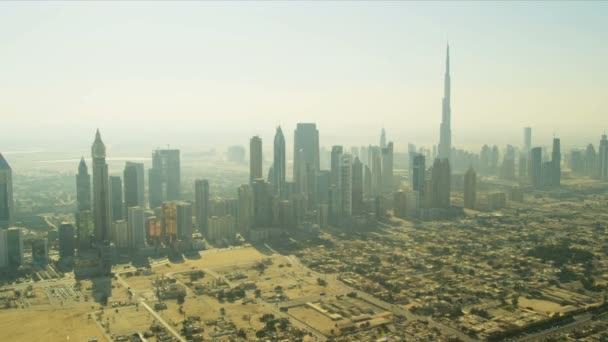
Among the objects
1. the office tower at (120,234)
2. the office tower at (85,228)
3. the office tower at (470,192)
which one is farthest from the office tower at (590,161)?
the office tower at (85,228)

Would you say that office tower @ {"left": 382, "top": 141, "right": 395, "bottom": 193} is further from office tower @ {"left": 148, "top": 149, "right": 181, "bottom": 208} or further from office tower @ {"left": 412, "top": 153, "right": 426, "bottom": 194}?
office tower @ {"left": 148, "top": 149, "right": 181, "bottom": 208}

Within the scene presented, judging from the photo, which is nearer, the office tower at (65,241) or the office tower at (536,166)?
the office tower at (65,241)

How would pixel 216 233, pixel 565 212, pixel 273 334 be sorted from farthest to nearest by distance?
pixel 565 212 → pixel 216 233 → pixel 273 334

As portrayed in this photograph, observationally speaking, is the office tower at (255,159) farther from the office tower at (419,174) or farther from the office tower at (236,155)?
the office tower at (236,155)

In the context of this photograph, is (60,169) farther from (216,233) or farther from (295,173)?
(216,233)

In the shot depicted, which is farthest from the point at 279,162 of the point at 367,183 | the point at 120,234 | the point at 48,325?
the point at 48,325

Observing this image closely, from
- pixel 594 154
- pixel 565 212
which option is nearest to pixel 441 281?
pixel 565 212

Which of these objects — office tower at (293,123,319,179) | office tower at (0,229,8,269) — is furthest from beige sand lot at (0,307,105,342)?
office tower at (293,123,319,179)
